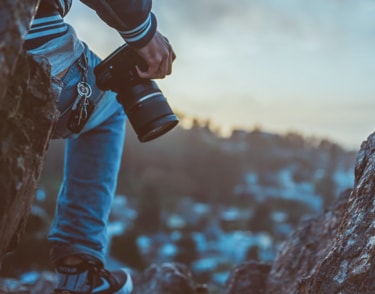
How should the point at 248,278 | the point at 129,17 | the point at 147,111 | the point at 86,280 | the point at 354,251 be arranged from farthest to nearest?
the point at 248,278
the point at 86,280
the point at 147,111
the point at 129,17
the point at 354,251

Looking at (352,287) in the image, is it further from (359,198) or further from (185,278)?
(185,278)

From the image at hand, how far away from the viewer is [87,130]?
2453mm

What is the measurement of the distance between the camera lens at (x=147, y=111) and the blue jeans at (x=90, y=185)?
0.19m

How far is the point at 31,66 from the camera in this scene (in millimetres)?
1443

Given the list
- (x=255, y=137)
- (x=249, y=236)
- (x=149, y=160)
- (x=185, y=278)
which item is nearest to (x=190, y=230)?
(x=249, y=236)

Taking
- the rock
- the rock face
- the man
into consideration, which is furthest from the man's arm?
the rock

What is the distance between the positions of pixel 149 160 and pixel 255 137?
30730 millimetres

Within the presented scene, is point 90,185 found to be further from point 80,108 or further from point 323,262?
point 323,262

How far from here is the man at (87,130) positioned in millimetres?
1928

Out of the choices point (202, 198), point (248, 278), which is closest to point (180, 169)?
point (202, 198)

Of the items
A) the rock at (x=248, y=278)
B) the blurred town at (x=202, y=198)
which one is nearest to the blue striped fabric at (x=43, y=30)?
the rock at (x=248, y=278)

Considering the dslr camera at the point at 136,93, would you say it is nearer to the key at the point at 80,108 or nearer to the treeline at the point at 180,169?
the key at the point at 80,108

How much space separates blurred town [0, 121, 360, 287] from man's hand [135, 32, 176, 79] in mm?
20005

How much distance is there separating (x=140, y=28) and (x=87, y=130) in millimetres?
693
